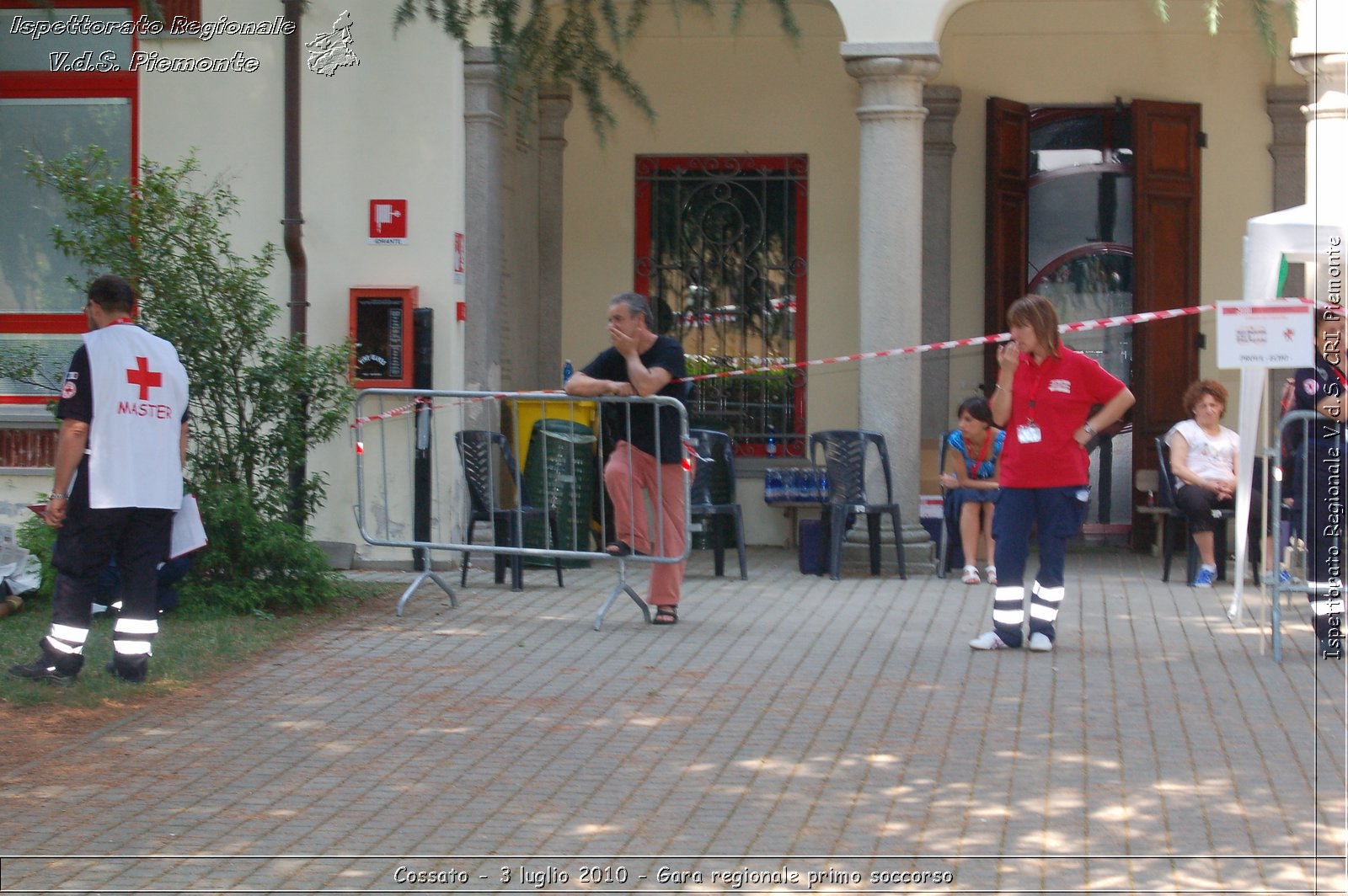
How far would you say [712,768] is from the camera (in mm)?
5875

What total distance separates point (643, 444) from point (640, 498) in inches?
12.4

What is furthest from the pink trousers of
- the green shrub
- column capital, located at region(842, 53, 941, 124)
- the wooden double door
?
the wooden double door

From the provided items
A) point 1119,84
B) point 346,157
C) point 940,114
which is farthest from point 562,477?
point 1119,84

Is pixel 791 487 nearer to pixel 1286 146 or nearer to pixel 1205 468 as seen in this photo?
pixel 1205 468

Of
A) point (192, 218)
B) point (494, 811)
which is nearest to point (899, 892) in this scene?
point (494, 811)

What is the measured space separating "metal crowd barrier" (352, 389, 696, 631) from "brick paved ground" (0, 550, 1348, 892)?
0.75 meters

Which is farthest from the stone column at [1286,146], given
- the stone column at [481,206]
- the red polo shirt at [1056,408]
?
the stone column at [481,206]

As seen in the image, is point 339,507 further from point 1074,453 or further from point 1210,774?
point 1210,774

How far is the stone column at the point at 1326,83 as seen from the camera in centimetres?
1033

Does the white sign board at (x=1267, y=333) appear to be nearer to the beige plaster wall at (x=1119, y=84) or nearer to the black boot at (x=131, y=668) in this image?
the black boot at (x=131, y=668)

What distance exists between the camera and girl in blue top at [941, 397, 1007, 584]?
11.0 meters

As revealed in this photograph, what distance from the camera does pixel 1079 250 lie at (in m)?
13.6

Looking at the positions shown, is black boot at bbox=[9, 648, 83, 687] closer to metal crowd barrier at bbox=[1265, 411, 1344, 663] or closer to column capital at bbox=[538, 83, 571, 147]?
metal crowd barrier at bbox=[1265, 411, 1344, 663]

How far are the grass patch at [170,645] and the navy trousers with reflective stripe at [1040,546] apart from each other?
3.76 meters
